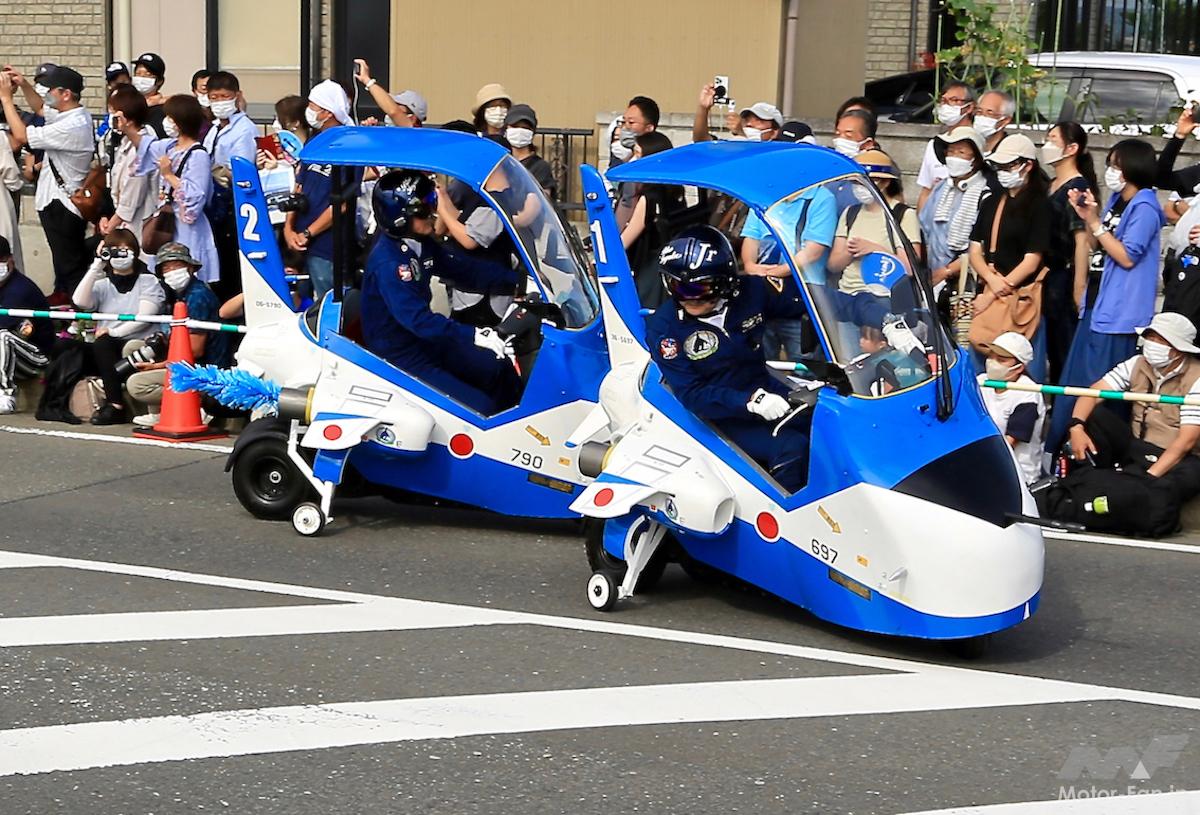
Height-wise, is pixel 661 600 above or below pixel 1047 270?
below

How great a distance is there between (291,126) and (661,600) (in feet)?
19.2

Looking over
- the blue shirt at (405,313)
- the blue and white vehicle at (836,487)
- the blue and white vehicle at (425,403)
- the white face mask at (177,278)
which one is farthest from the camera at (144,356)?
the blue and white vehicle at (836,487)

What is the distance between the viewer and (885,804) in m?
5.48

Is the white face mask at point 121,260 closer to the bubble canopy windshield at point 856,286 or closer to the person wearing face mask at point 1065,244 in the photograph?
the person wearing face mask at point 1065,244

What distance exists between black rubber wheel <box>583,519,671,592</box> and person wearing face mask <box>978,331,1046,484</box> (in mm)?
2840

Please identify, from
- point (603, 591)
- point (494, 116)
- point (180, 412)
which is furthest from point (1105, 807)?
point (494, 116)

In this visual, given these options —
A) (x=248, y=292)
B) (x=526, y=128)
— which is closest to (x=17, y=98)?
(x=526, y=128)

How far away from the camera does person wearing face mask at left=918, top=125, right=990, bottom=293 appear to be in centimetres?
1074

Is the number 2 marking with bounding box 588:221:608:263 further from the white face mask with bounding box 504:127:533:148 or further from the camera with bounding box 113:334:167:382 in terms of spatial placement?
the camera with bounding box 113:334:167:382

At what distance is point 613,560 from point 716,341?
1.07 m

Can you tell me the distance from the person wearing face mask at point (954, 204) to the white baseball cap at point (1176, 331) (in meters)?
1.43

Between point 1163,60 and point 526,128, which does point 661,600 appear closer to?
point 526,128

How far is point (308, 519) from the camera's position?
8836 millimetres

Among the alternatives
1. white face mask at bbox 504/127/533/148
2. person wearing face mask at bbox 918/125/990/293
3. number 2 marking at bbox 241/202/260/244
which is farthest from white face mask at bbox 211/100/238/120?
person wearing face mask at bbox 918/125/990/293
